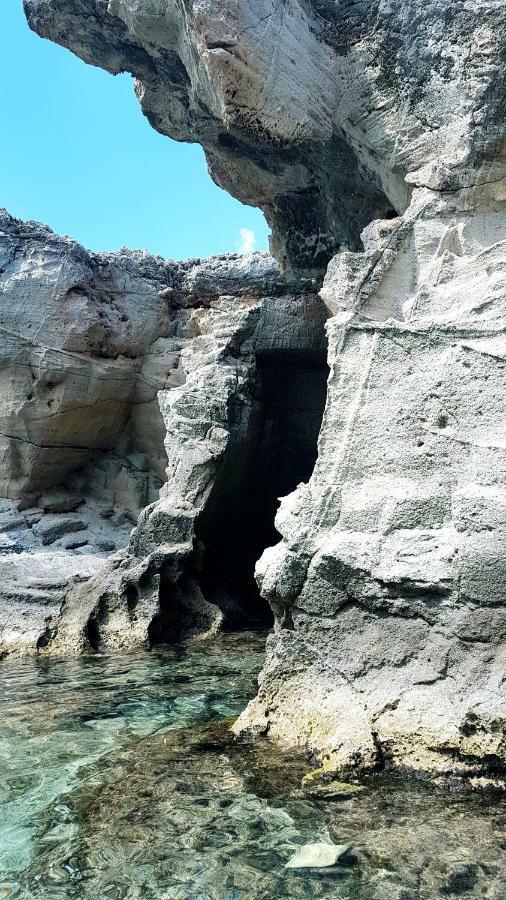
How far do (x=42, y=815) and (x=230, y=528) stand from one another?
7.19 metres

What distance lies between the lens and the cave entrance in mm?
10703

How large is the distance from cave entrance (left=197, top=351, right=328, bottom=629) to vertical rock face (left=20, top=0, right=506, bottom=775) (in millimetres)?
974

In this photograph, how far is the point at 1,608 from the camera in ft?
31.2

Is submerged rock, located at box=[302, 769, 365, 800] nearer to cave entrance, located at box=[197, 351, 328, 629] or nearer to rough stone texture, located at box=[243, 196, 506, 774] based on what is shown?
rough stone texture, located at box=[243, 196, 506, 774]

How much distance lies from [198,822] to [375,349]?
3.44m

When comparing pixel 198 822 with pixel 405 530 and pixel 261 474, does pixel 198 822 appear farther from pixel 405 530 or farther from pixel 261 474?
pixel 261 474

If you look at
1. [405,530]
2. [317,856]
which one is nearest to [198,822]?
[317,856]

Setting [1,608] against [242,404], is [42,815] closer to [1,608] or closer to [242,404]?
[1,608]

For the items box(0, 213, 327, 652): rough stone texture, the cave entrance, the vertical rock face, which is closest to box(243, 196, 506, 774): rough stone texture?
the vertical rock face

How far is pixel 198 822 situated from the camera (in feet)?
12.6

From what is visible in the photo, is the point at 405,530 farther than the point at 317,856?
Yes

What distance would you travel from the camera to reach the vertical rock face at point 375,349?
4.63 meters

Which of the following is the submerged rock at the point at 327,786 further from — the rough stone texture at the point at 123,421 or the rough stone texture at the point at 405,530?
the rough stone texture at the point at 123,421

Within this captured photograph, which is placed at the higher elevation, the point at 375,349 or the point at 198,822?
the point at 375,349
